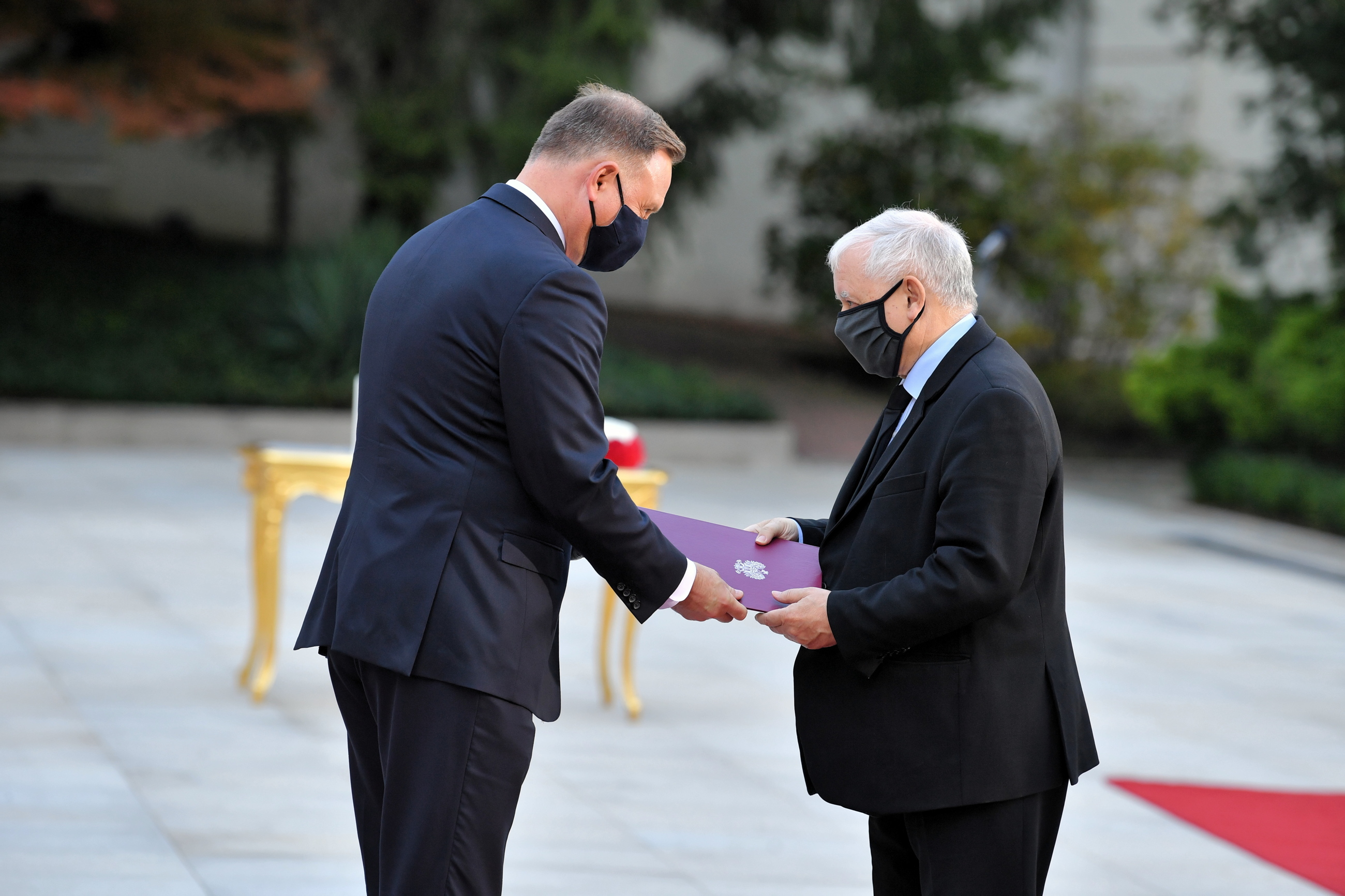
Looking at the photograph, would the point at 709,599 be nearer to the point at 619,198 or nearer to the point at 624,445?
the point at 619,198

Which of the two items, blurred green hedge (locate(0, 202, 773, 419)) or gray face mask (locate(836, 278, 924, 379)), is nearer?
gray face mask (locate(836, 278, 924, 379))

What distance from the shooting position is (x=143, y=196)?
77.2 ft

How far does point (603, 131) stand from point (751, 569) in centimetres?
88

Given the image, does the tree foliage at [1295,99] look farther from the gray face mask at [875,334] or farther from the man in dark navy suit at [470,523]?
the man in dark navy suit at [470,523]

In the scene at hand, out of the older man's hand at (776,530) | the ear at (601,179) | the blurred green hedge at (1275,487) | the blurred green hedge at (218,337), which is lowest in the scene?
the blurred green hedge at (218,337)

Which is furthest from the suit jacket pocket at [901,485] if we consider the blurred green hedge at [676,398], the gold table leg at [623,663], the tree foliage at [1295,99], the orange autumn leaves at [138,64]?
the orange autumn leaves at [138,64]

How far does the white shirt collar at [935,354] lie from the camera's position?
2.75 metres

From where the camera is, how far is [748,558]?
296 cm

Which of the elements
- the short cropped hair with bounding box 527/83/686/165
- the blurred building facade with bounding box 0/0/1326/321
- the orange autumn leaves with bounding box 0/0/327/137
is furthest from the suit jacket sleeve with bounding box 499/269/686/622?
the blurred building facade with bounding box 0/0/1326/321

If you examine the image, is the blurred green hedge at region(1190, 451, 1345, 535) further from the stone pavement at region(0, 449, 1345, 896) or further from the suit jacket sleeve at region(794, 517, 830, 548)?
the suit jacket sleeve at region(794, 517, 830, 548)

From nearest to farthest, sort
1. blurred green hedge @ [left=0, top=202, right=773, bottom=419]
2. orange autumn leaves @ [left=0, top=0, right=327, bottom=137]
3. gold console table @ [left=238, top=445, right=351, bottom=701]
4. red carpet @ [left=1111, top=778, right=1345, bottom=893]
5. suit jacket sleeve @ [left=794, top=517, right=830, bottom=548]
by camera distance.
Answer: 1. suit jacket sleeve @ [left=794, top=517, right=830, bottom=548]
2. red carpet @ [left=1111, top=778, right=1345, bottom=893]
3. gold console table @ [left=238, top=445, right=351, bottom=701]
4. blurred green hedge @ [left=0, top=202, right=773, bottom=419]
5. orange autumn leaves @ [left=0, top=0, right=327, bottom=137]

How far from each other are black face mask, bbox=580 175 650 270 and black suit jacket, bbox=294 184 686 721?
7.1 inches

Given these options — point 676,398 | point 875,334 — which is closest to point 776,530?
point 875,334

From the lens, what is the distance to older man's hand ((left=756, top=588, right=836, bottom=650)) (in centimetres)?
271
